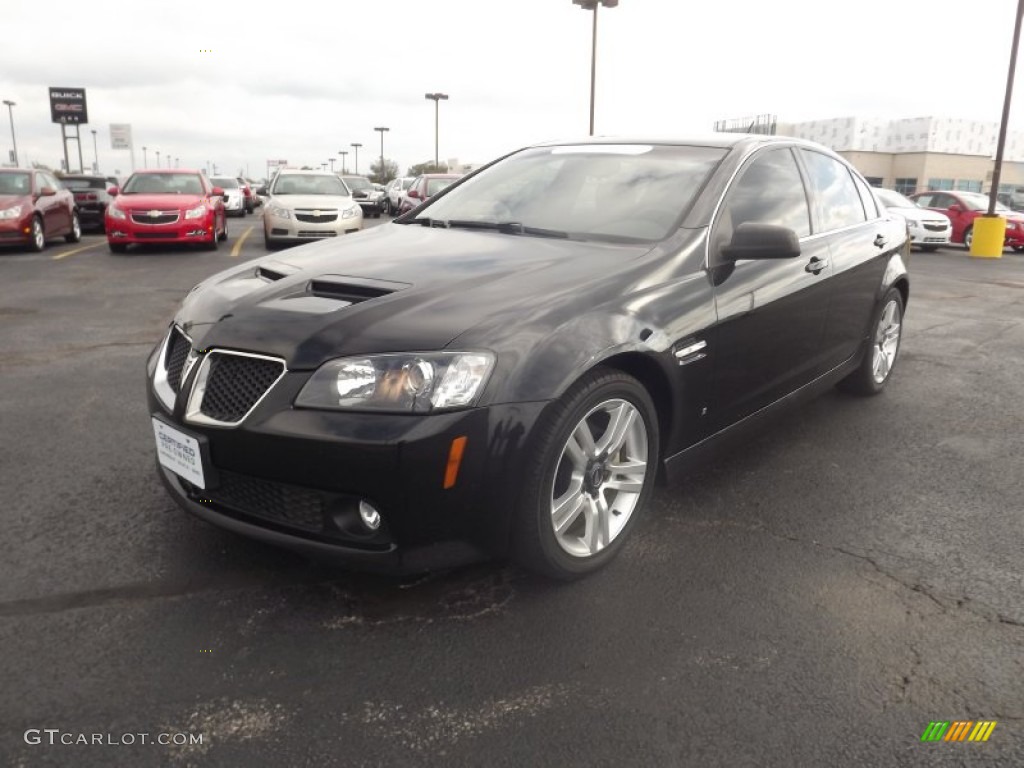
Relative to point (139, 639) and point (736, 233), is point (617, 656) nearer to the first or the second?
point (139, 639)

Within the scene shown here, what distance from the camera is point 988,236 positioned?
18250mm

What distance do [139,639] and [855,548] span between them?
2.54 metres

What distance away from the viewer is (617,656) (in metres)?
2.42

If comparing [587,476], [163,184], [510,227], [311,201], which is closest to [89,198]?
[163,184]

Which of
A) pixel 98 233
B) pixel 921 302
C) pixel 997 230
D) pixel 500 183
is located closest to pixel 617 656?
pixel 500 183

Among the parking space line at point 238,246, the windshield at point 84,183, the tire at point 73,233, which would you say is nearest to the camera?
the parking space line at point 238,246

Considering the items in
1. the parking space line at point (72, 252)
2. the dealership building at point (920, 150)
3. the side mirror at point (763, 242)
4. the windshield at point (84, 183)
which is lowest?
the parking space line at point (72, 252)

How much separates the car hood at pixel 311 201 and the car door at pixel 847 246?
1149 centimetres

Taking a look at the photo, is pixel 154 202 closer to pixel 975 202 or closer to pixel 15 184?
pixel 15 184

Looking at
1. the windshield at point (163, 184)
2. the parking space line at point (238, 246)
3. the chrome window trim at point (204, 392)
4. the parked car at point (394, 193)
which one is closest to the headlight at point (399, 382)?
the chrome window trim at point (204, 392)

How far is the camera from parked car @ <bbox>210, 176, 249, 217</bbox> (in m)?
27.2

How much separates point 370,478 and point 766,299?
6.68 ft

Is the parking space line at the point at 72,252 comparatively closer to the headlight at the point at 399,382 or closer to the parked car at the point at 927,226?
the headlight at the point at 399,382

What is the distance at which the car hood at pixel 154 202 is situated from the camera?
1409 cm
